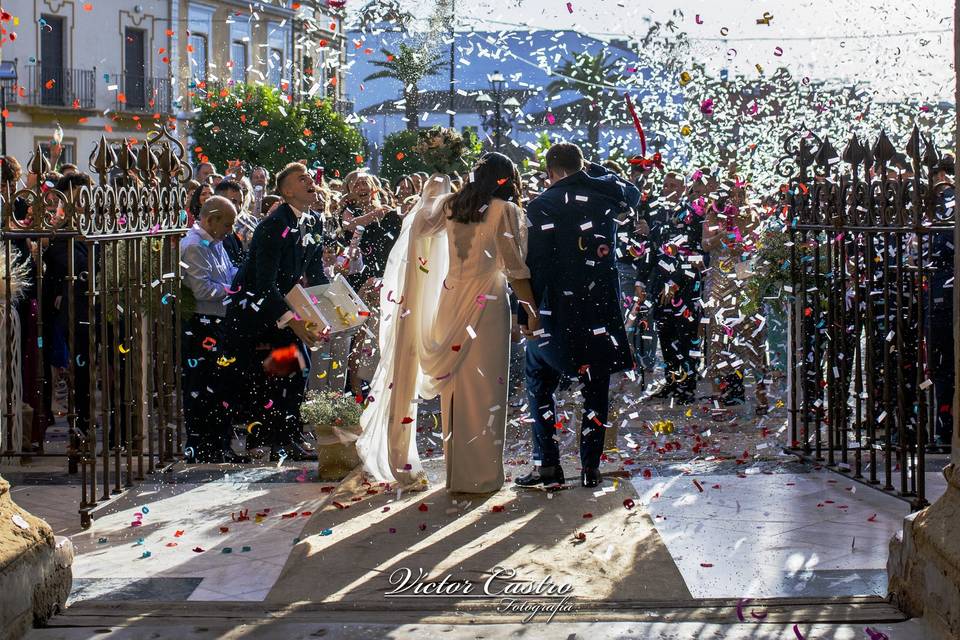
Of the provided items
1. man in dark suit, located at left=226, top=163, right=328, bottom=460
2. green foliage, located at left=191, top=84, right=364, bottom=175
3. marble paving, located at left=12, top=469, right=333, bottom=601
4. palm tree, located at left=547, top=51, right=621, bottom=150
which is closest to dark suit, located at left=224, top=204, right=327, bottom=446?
man in dark suit, located at left=226, top=163, right=328, bottom=460

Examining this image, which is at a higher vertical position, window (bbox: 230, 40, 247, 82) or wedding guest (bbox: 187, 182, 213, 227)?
window (bbox: 230, 40, 247, 82)

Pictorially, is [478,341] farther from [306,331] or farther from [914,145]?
[914,145]

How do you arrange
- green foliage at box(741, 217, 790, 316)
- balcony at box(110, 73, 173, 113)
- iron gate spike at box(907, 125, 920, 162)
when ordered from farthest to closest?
balcony at box(110, 73, 173, 113) < green foliage at box(741, 217, 790, 316) < iron gate spike at box(907, 125, 920, 162)

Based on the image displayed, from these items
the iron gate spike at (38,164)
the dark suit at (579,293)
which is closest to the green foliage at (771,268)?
the dark suit at (579,293)

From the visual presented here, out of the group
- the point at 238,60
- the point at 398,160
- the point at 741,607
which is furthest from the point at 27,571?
the point at 398,160

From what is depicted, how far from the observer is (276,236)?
8852mm

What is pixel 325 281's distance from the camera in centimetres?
940

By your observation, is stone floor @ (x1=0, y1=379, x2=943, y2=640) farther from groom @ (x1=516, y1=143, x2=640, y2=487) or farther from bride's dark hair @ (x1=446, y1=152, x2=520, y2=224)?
bride's dark hair @ (x1=446, y1=152, x2=520, y2=224)

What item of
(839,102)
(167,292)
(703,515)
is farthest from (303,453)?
(839,102)

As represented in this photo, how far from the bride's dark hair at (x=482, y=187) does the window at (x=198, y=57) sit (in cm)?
3752

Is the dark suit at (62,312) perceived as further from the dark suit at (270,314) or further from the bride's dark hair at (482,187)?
the bride's dark hair at (482,187)

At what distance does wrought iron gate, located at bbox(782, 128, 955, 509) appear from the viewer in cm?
682

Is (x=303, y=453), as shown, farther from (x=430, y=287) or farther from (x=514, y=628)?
(x=514, y=628)

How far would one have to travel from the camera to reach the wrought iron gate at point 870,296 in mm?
6824
